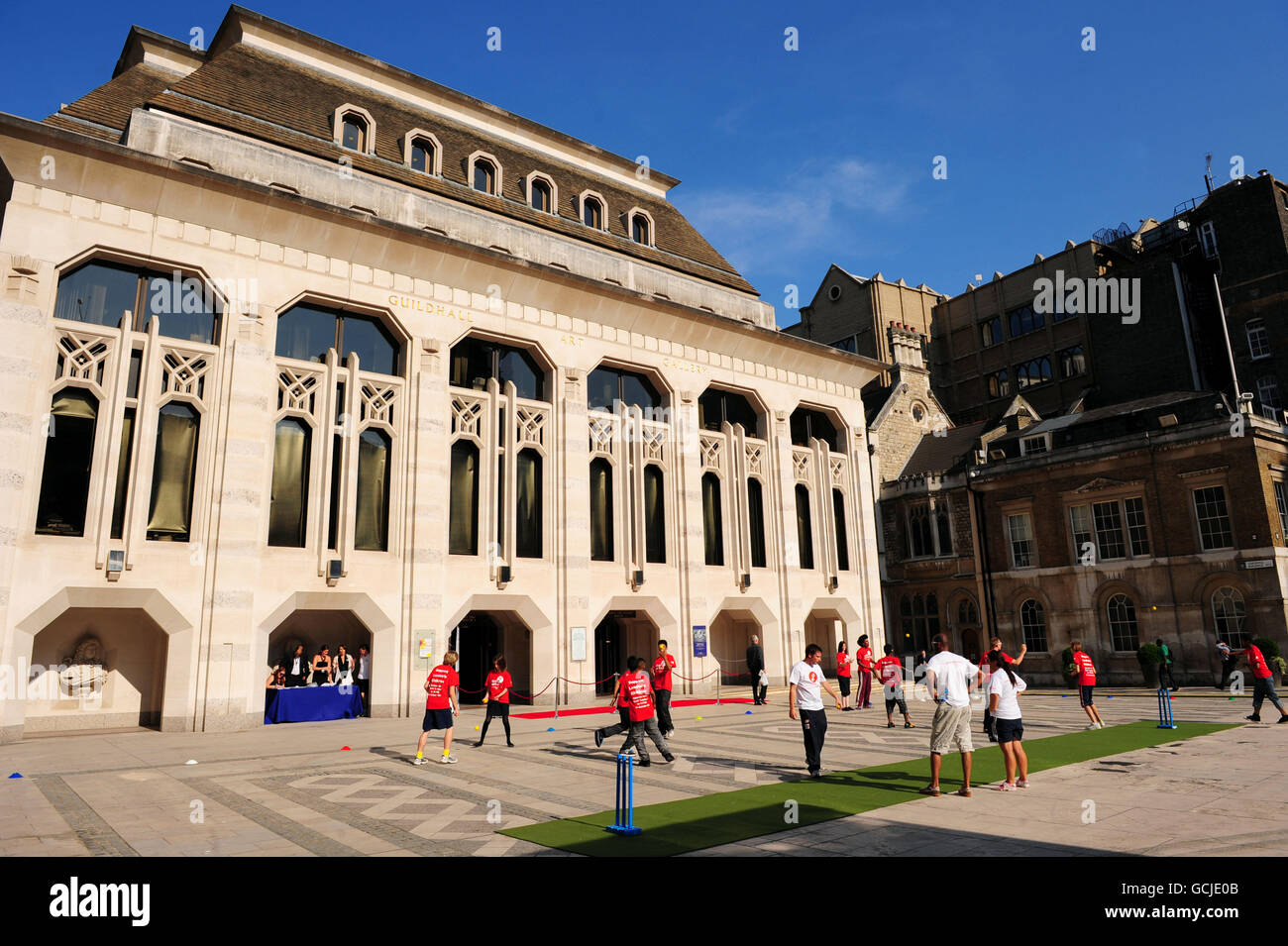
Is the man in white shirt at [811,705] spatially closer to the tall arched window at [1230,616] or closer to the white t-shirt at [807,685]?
the white t-shirt at [807,685]

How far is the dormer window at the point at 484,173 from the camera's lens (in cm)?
2936

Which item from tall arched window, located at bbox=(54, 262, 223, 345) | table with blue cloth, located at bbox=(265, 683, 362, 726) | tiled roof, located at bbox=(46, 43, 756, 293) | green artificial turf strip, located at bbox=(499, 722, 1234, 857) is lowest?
green artificial turf strip, located at bbox=(499, 722, 1234, 857)

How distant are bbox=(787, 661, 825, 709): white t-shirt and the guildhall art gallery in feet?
43.3

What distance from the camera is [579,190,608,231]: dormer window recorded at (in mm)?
32375

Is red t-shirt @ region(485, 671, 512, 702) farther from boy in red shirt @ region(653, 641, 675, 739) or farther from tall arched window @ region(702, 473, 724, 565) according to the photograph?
tall arched window @ region(702, 473, 724, 565)

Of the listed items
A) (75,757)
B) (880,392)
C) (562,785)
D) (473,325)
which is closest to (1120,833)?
(562,785)

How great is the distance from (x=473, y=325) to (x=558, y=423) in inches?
166

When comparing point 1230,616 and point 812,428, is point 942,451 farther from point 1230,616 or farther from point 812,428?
point 1230,616

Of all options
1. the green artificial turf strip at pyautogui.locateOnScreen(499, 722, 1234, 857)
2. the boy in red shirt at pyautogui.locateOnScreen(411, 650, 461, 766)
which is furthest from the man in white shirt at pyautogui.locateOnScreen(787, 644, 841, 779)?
the boy in red shirt at pyautogui.locateOnScreen(411, 650, 461, 766)

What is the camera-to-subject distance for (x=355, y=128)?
27.1 m

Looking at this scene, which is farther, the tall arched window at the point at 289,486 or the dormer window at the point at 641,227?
the dormer window at the point at 641,227

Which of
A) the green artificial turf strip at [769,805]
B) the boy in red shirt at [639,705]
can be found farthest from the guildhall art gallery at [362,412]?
the green artificial turf strip at [769,805]

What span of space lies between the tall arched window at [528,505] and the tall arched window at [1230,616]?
2464 cm

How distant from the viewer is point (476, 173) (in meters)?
29.7
